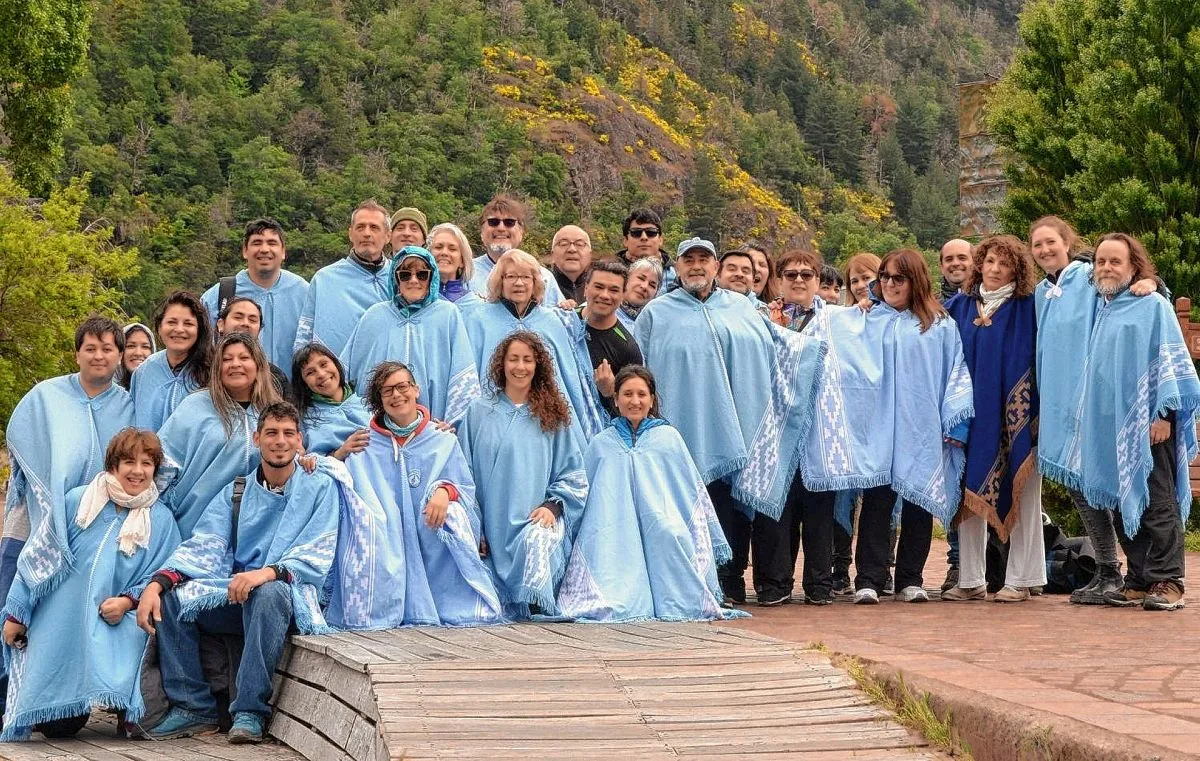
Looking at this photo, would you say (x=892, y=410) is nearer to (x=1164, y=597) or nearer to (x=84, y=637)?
(x=1164, y=597)

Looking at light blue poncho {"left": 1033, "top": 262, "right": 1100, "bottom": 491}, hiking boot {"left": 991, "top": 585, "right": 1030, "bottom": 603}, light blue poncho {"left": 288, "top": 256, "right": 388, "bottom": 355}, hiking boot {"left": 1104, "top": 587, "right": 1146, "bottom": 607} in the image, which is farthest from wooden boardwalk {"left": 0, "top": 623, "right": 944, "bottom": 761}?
hiking boot {"left": 1104, "top": 587, "right": 1146, "bottom": 607}

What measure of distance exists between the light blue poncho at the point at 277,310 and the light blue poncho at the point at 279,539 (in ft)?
5.92

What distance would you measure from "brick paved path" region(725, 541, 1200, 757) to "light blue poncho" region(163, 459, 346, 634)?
196 cm

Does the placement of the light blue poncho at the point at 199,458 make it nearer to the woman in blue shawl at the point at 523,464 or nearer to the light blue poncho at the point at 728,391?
the woman in blue shawl at the point at 523,464

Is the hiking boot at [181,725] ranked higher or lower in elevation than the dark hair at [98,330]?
lower

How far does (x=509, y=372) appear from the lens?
7.48 metres

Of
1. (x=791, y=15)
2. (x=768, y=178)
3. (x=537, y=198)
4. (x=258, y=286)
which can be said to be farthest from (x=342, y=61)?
(x=258, y=286)

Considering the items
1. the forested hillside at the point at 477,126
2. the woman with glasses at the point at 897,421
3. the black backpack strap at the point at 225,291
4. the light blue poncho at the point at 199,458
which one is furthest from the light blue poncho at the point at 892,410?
the forested hillside at the point at 477,126

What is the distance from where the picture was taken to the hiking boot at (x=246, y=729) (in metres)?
6.26

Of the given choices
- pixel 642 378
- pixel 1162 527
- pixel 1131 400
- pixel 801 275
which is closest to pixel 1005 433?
pixel 1131 400

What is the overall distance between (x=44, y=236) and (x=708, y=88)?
252ft

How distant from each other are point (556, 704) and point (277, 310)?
13.0ft

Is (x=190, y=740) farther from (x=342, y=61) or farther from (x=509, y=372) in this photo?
(x=342, y=61)

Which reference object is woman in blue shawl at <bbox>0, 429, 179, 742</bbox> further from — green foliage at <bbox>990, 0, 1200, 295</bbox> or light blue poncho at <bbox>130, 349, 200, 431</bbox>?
green foliage at <bbox>990, 0, 1200, 295</bbox>
